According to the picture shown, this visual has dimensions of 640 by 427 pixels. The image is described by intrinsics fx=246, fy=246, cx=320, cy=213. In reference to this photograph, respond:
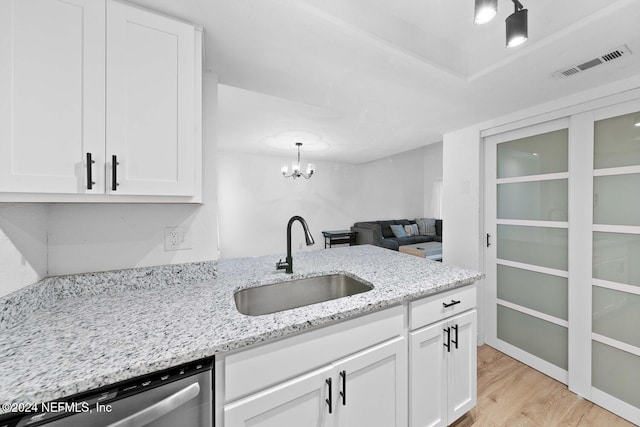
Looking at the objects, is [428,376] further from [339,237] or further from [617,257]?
[339,237]

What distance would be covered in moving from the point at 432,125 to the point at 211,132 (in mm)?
2258

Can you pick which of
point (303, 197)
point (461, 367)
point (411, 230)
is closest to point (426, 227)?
point (411, 230)

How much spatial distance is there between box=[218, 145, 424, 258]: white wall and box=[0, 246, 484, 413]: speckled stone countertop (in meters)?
4.06

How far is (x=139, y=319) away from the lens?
3.03 feet

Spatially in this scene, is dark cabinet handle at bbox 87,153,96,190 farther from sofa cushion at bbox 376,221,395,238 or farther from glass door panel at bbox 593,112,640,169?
sofa cushion at bbox 376,221,395,238

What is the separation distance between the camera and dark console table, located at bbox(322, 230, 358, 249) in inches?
235

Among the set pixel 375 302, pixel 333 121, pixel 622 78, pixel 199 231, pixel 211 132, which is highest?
pixel 333 121

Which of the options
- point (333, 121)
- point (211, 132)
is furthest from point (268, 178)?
point (211, 132)

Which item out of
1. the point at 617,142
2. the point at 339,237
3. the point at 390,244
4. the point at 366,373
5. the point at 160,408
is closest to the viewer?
the point at 160,408

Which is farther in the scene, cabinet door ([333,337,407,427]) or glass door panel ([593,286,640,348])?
glass door panel ([593,286,640,348])

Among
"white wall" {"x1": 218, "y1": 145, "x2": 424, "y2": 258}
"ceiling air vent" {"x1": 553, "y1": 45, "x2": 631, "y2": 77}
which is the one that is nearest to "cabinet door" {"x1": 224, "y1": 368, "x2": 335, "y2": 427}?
"ceiling air vent" {"x1": 553, "y1": 45, "x2": 631, "y2": 77}

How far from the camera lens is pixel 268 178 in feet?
18.4

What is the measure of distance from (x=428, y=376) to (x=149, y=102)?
1.88 meters

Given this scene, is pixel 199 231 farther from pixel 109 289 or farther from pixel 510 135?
pixel 510 135
